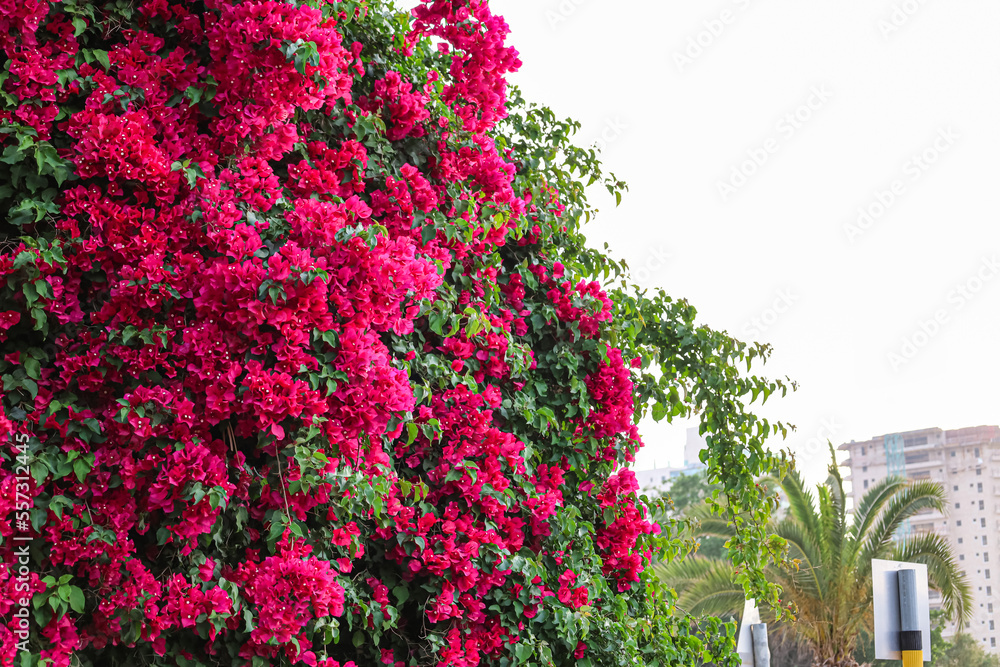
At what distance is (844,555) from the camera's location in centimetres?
949

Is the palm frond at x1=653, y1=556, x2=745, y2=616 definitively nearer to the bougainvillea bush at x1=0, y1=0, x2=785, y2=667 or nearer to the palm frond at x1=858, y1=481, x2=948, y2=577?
the palm frond at x1=858, y1=481, x2=948, y2=577

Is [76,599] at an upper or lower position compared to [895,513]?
lower

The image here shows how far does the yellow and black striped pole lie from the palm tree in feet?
19.4

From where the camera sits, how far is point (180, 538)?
1.70 metres

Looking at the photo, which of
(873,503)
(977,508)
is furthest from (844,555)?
(977,508)

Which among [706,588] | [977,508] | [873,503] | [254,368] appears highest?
[977,508]

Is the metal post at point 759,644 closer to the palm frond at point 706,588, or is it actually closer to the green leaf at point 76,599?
the palm frond at point 706,588

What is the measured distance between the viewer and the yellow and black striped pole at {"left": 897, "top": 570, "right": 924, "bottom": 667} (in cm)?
342

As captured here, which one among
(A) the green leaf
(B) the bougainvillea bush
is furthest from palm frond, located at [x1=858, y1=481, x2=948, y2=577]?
(A) the green leaf

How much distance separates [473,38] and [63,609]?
5.92 ft

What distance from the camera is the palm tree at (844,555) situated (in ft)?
31.0

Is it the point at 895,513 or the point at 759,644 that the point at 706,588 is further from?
the point at 759,644

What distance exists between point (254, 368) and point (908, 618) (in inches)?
116

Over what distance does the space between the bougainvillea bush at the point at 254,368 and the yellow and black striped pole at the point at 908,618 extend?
1.62 meters
